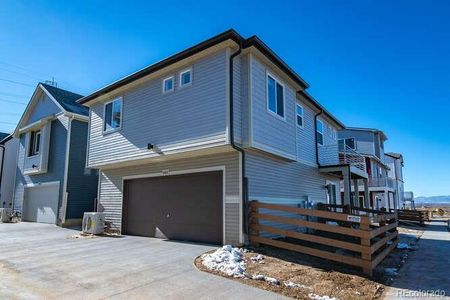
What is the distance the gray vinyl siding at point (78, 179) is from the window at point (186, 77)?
9066 mm

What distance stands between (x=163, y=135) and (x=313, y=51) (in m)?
6.99

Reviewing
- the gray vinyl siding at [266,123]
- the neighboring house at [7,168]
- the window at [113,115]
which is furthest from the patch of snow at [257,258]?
the neighboring house at [7,168]

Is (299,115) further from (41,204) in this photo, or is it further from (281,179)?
(41,204)

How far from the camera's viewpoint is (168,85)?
11.9 m

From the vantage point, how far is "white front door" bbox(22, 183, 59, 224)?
60.9 ft

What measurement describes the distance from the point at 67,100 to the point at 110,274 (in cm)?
1607

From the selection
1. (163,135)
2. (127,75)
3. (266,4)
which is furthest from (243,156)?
(127,75)

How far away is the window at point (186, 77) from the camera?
11.1 meters

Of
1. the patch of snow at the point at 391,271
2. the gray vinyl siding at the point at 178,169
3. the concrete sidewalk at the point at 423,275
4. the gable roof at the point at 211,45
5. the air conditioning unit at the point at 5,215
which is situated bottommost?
the concrete sidewalk at the point at 423,275

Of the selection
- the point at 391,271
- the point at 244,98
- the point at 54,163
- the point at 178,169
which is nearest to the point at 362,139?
the point at 178,169

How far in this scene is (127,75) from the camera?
507 inches

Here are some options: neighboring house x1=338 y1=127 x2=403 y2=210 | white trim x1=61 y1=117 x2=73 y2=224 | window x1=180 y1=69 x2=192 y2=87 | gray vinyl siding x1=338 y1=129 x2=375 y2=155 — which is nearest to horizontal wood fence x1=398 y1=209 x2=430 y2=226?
neighboring house x1=338 y1=127 x2=403 y2=210

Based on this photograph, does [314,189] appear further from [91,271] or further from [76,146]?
[76,146]

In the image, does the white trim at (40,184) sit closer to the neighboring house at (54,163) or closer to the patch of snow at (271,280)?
the neighboring house at (54,163)
